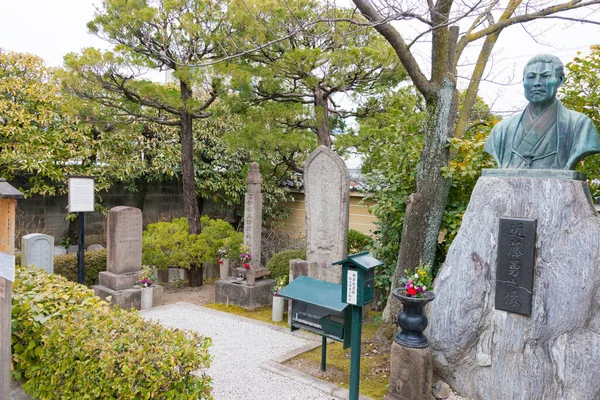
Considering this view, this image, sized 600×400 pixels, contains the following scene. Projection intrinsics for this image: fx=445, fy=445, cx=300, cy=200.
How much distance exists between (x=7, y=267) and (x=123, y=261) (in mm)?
4562

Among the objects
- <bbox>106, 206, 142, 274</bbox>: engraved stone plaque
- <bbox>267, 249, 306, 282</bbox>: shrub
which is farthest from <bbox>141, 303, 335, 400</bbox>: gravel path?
<bbox>267, 249, 306, 282</bbox>: shrub

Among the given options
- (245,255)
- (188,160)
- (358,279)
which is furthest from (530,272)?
(188,160)

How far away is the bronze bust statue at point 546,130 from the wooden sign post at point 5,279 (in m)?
4.56

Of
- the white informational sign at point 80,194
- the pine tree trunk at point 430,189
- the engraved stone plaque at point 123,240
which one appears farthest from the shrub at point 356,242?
the white informational sign at point 80,194

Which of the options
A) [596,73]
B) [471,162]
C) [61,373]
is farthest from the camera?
[596,73]

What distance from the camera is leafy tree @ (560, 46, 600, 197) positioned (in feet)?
18.6

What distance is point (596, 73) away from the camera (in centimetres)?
582

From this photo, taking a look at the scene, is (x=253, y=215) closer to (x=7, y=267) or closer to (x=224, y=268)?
(x=224, y=268)

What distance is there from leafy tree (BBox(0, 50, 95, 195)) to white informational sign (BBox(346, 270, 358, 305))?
777 centimetres

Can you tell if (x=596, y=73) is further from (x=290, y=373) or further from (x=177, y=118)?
(x=177, y=118)

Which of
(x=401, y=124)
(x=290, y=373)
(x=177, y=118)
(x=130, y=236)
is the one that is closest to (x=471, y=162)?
(x=401, y=124)

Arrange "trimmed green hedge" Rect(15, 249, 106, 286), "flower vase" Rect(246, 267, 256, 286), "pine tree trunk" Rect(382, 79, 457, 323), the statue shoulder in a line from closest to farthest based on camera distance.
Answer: the statue shoulder, "pine tree trunk" Rect(382, 79, 457, 323), "flower vase" Rect(246, 267, 256, 286), "trimmed green hedge" Rect(15, 249, 106, 286)

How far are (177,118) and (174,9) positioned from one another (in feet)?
8.86

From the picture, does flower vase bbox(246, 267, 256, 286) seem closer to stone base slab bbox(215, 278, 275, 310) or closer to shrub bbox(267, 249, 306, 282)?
stone base slab bbox(215, 278, 275, 310)
